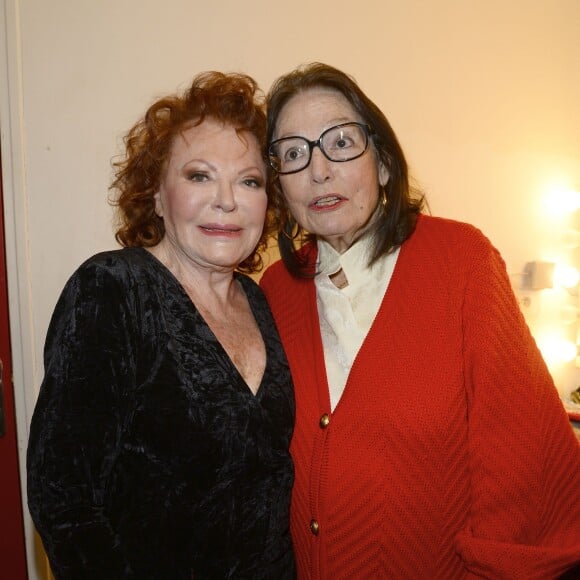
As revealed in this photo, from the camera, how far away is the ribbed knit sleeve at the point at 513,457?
3.37ft

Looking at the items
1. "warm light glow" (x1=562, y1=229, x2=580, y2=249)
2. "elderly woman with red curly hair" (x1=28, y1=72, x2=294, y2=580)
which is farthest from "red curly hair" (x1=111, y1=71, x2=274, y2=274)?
"warm light glow" (x1=562, y1=229, x2=580, y2=249)

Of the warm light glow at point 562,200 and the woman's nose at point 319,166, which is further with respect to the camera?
the warm light glow at point 562,200

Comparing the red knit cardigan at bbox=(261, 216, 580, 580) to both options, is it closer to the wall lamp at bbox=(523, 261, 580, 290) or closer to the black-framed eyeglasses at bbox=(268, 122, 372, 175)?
the black-framed eyeglasses at bbox=(268, 122, 372, 175)

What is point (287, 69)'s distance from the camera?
2027 millimetres

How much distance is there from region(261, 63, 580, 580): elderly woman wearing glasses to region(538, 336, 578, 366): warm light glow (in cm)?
196

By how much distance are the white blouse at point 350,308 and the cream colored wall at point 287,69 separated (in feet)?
3.03

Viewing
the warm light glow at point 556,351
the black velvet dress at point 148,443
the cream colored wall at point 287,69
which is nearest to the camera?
the black velvet dress at point 148,443

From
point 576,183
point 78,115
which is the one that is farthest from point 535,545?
point 576,183

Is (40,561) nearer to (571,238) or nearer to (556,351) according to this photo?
(556,351)

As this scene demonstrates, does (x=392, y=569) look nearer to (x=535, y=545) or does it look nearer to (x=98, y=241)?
(x=535, y=545)

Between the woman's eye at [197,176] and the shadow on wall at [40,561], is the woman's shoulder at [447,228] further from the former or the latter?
the shadow on wall at [40,561]

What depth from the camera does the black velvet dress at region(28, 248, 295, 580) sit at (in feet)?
2.85

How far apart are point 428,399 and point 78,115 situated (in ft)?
4.78

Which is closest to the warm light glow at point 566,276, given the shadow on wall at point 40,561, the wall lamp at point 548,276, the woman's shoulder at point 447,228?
the wall lamp at point 548,276
